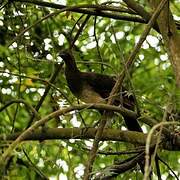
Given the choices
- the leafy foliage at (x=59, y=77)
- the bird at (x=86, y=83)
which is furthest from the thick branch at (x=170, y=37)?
the bird at (x=86, y=83)

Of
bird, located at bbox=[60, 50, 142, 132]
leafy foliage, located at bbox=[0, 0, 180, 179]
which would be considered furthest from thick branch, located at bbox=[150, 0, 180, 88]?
bird, located at bbox=[60, 50, 142, 132]

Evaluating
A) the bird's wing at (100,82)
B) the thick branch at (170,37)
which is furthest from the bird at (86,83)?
the thick branch at (170,37)

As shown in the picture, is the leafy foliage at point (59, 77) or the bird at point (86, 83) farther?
the bird at point (86, 83)

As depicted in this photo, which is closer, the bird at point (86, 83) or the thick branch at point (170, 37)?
the thick branch at point (170, 37)

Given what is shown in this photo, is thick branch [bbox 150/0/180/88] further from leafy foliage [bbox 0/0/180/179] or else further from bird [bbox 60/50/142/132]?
bird [bbox 60/50/142/132]

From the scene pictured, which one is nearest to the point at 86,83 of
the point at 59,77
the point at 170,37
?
the point at 59,77

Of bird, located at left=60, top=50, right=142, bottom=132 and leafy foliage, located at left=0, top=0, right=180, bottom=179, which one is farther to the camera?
bird, located at left=60, top=50, right=142, bottom=132

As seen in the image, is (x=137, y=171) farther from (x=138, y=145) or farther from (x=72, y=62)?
(x=72, y=62)

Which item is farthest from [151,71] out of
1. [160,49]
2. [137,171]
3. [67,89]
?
[137,171]

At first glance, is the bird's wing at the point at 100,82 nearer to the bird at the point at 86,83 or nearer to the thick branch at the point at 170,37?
the bird at the point at 86,83

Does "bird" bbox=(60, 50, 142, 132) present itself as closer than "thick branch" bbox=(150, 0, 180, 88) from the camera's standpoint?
No

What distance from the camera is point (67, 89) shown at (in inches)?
214

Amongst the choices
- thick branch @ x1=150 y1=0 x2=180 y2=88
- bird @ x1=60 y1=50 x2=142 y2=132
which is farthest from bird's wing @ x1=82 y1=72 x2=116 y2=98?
thick branch @ x1=150 y1=0 x2=180 y2=88

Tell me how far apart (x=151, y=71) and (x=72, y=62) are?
1.10m
